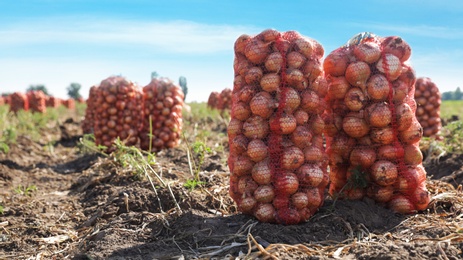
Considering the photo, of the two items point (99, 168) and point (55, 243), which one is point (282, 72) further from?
point (99, 168)

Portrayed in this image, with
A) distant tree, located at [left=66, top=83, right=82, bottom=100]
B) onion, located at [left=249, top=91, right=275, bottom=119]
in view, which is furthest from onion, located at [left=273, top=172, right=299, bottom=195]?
distant tree, located at [left=66, top=83, right=82, bottom=100]

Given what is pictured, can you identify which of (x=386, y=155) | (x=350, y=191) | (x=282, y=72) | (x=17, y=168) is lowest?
(x=17, y=168)

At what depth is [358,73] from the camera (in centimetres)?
327

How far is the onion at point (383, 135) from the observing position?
3.32 m

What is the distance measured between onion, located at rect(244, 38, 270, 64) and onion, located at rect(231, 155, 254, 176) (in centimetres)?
65

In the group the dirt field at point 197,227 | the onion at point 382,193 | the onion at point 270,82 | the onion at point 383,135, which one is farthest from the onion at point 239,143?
the onion at point 382,193

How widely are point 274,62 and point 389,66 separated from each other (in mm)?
840

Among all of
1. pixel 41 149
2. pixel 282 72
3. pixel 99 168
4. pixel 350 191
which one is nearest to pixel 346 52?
pixel 282 72

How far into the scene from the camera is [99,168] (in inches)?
226

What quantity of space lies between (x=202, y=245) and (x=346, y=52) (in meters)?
1.68

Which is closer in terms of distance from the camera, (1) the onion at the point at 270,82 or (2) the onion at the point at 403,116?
(1) the onion at the point at 270,82

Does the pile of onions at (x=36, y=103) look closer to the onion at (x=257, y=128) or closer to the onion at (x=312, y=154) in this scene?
the onion at (x=257, y=128)

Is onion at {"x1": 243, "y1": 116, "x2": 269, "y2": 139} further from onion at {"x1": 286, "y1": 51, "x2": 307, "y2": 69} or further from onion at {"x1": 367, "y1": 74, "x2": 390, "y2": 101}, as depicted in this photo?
onion at {"x1": 367, "y1": 74, "x2": 390, "y2": 101}

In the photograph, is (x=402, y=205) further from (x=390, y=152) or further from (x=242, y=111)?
(x=242, y=111)
